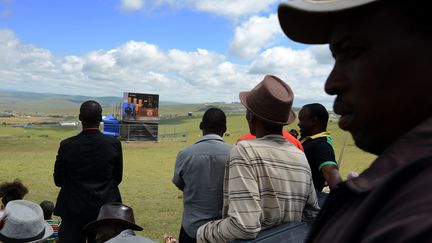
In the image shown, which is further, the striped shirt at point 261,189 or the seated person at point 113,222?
the seated person at point 113,222

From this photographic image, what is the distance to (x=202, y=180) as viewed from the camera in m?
3.82

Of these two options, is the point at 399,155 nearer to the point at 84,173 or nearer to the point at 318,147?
the point at 318,147

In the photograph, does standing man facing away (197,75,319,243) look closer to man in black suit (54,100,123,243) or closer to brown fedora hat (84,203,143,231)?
brown fedora hat (84,203,143,231)

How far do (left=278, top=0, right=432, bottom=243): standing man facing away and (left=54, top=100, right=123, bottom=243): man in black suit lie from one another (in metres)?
4.04

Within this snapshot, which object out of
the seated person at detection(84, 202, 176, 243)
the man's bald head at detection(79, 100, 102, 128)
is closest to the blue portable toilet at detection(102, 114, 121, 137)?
the man's bald head at detection(79, 100, 102, 128)

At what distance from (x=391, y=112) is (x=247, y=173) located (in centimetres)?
198

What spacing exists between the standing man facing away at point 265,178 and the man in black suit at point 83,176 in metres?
1.97

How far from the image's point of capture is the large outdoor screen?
46.0m

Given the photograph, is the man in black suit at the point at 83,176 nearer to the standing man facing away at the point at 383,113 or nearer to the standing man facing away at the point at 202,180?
the standing man facing away at the point at 202,180

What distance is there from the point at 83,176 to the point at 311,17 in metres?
4.10

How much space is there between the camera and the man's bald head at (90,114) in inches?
191

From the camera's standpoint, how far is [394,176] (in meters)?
0.79

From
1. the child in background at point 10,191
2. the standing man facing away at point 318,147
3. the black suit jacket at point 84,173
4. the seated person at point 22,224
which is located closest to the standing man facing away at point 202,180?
the standing man facing away at point 318,147

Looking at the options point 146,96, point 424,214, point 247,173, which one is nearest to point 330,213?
Answer: point 424,214
